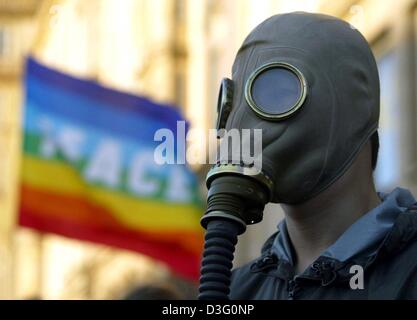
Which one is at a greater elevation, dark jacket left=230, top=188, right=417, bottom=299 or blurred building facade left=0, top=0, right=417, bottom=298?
blurred building facade left=0, top=0, right=417, bottom=298

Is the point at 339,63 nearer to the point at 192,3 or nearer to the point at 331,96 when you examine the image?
the point at 331,96

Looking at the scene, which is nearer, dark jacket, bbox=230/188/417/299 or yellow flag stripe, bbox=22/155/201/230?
dark jacket, bbox=230/188/417/299

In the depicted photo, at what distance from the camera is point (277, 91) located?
2906 millimetres

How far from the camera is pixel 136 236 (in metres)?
15.7

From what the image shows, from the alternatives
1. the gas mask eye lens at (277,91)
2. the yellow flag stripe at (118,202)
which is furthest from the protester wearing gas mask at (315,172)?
the yellow flag stripe at (118,202)

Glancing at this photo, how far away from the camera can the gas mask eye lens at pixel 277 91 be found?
289 centimetres

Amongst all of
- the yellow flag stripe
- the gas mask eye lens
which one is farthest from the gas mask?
the yellow flag stripe

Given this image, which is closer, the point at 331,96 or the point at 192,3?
the point at 331,96

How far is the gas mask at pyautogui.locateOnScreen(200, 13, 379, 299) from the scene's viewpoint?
281 cm

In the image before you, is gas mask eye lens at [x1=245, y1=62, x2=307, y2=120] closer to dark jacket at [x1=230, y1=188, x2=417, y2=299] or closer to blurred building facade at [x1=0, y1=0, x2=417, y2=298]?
dark jacket at [x1=230, y1=188, x2=417, y2=299]

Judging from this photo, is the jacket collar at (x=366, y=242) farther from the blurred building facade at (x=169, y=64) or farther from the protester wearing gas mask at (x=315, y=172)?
the blurred building facade at (x=169, y=64)

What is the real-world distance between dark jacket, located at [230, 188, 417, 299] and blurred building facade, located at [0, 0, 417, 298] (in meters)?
9.66

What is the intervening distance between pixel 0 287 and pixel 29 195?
44.7m
